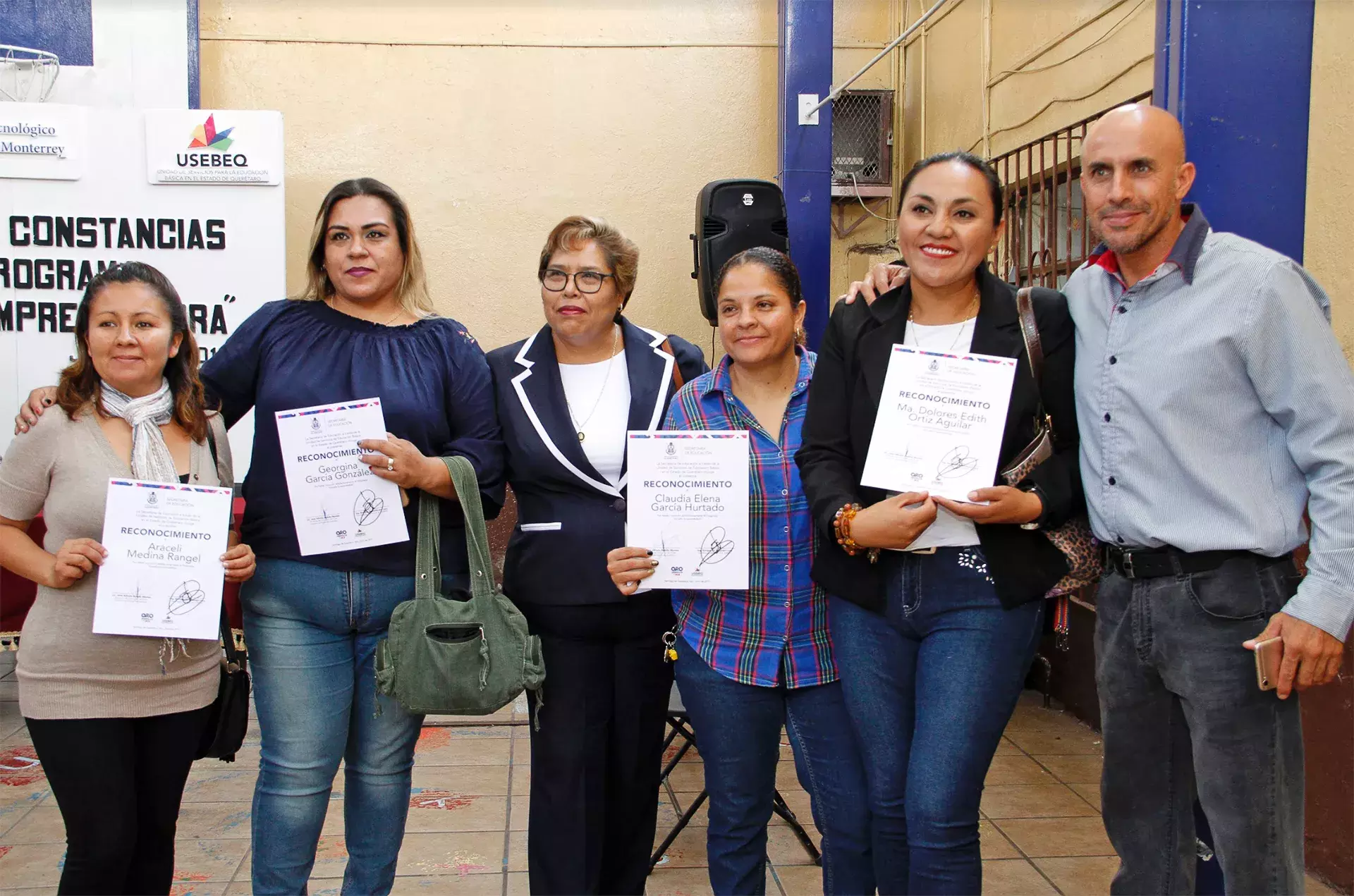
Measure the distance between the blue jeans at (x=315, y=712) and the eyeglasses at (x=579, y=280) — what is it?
0.76 meters

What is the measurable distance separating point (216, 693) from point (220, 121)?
4.84 meters

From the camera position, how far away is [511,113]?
23.4 feet

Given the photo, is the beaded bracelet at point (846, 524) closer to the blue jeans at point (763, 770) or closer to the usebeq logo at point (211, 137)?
the blue jeans at point (763, 770)

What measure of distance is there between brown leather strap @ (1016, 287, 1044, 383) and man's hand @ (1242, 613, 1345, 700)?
2.04 feet

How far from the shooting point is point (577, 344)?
2.63 m

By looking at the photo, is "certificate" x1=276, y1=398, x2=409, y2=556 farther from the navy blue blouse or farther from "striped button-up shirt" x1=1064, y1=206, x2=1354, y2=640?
"striped button-up shirt" x1=1064, y1=206, x2=1354, y2=640

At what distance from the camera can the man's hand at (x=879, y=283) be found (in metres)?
2.28

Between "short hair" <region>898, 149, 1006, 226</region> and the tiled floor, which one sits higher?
"short hair" <region>898, 149, 1006, 226</region>

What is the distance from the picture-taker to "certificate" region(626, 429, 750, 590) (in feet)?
7.49

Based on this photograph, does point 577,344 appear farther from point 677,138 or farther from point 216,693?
point 677,138

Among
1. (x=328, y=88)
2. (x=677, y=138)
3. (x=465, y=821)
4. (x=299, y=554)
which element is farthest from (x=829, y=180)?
(x=299, y=554)

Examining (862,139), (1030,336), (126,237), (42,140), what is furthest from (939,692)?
(42,140)
